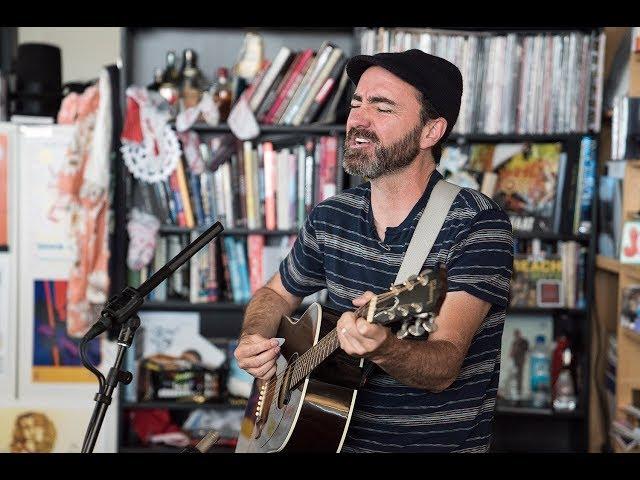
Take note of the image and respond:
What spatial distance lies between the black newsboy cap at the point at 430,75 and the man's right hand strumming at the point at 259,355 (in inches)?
24.0

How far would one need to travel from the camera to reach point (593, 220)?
3.44 m

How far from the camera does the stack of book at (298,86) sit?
3461 millimetres

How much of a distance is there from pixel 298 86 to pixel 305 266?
1.57 m

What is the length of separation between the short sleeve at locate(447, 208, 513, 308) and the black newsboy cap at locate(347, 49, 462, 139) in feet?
0.90

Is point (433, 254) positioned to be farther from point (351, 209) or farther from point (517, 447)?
point (517, 447)

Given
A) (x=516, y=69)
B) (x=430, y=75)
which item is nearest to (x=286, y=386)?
(x=430, y=75)

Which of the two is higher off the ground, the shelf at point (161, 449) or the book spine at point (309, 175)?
the book spine at point (309, 175)

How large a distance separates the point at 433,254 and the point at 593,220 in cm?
189

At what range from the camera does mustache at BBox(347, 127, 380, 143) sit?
1879 millimetres

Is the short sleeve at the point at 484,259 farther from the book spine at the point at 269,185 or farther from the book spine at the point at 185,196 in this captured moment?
the book spine at the point at 185,196

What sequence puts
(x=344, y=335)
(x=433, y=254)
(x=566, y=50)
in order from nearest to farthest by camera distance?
(x=344, y=335) < (x=433, y=254) < (x=566, y=50)

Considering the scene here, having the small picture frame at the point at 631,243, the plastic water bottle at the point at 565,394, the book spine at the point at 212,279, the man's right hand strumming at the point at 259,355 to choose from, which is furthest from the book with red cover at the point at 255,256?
the man's right hand strumming at the point at 259,355
